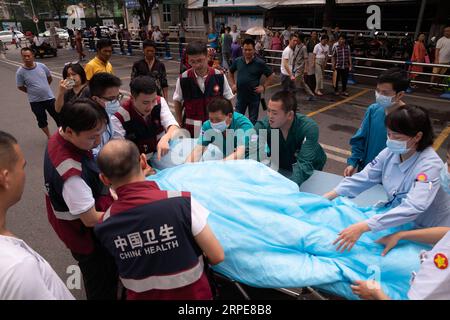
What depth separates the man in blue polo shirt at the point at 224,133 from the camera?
2867mm

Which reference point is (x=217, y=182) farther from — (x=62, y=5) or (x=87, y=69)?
(x=62, y=5)

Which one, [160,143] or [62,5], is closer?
[160,143]

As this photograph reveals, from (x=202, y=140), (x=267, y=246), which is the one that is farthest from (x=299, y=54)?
(x=267, y=246)

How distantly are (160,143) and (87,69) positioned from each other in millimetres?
2451

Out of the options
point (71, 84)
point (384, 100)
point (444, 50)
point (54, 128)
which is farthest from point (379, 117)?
point (444, 50)

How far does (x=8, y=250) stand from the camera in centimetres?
103

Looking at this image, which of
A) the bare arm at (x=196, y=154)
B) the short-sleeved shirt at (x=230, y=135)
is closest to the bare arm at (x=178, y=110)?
the short-sleeved shirt at (x=230, y=135)

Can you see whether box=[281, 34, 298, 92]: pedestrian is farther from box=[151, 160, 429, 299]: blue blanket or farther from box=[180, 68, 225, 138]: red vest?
box=[151, 160, 429, 299]: blue blanket

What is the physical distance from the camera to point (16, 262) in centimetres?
99

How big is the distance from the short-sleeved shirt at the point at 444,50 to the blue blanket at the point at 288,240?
840 cm

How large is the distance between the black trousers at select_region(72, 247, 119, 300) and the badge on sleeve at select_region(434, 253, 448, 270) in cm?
183

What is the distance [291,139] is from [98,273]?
188cm

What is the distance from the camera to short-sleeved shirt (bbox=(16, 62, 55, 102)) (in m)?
5.28

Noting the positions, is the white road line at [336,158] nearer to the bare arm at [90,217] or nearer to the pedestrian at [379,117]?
the pedestrian at [379,117]
